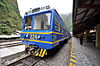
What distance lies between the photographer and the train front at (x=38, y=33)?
9.92ft

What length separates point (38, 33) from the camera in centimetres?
319

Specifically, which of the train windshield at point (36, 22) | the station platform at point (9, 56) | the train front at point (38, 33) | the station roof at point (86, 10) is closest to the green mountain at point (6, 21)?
the station platform at point (9, 56)

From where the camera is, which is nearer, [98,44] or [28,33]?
[28,33]

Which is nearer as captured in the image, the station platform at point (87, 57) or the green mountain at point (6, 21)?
the station platform at point (87, 57)

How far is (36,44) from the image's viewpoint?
3285mm

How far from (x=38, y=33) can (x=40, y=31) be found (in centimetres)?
16

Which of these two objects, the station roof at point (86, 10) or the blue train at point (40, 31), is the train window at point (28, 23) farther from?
the station roof at point (86, 10)

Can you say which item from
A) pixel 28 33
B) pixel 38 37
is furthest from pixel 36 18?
pixel 38 37

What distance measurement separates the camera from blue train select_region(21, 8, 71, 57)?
2.99 metres

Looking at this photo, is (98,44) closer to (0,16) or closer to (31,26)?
(31,26)

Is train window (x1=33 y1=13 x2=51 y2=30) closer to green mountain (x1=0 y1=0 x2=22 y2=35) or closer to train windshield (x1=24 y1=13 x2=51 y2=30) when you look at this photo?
train windshield (x1=24 y1=13 x2=51 y2=30)

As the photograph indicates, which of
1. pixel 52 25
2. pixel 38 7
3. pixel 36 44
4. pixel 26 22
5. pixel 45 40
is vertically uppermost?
pixel 38 7

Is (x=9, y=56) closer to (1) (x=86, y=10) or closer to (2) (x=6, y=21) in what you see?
(1) (x=86, y=10)

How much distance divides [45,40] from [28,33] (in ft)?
4.02
